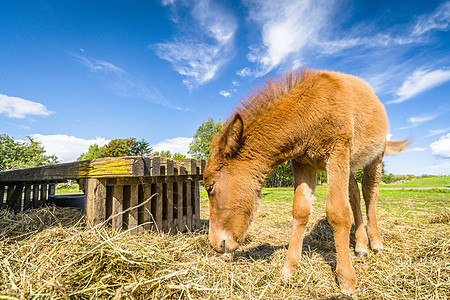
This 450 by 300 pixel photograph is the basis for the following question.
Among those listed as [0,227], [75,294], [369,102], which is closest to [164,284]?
[75,294]

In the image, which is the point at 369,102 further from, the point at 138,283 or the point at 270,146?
the point at 138,283

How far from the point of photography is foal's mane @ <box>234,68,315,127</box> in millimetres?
3128

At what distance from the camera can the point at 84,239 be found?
2312 millimetres

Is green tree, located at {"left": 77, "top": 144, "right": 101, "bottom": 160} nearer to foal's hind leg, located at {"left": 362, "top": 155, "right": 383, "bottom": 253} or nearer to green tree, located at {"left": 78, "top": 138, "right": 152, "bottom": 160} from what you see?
green tree, located at {"left": 78, "top": 138, "right": 152, "bottom": 160}

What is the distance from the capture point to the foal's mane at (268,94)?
123 inches

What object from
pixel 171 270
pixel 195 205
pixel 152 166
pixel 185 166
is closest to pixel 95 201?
pixel 152 166

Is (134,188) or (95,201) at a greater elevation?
(134,188)

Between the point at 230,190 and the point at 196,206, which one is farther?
the point at 196,206

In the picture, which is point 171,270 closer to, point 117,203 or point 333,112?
point 117,203

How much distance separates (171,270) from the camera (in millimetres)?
2154

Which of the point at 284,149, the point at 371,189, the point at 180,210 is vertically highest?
the point at 284,149

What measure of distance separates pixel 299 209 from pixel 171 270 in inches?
80.2

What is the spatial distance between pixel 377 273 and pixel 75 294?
137 inches

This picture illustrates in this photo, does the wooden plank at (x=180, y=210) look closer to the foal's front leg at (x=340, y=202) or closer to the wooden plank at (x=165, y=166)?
the wooden plank at (x=165, y=166)
